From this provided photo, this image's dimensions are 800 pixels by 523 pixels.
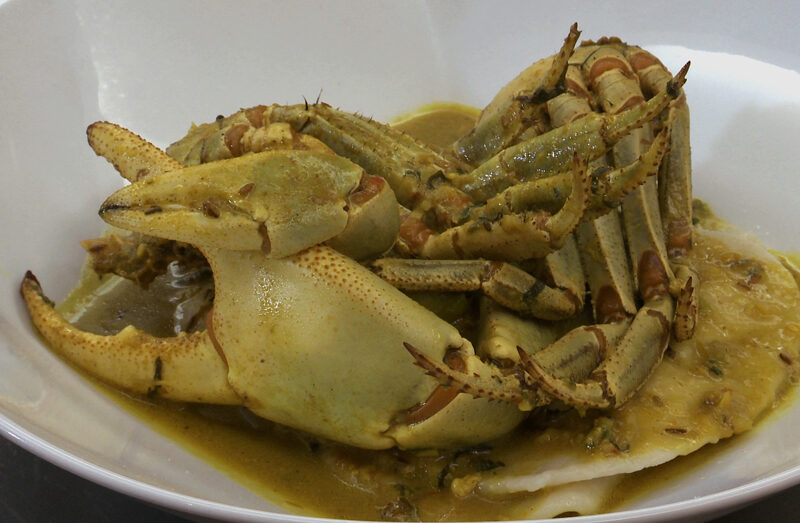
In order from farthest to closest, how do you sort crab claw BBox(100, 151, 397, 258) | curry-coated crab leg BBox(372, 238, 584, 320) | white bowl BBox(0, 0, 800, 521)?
curry-coated crab leg BBox(372, 238, 584, 320)
white bowl BBox(0, 0, 800, 521)
crab claw BBox(100, 151, 397, 258)

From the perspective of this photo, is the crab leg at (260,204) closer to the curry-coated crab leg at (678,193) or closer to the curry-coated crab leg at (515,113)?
the curry-coated crab leg at (515,113)

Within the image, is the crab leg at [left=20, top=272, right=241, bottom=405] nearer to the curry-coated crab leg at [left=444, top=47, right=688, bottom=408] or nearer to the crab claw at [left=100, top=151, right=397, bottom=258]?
the crab claw at [left=100, top=151, right=397, bottom=258]

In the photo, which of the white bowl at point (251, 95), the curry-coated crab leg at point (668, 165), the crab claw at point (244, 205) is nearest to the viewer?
the crab claw at point (244, 205)

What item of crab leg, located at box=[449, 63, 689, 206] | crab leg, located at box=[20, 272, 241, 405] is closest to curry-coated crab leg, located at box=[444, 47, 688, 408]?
crab leg, located at box=[449, 63, 689, 206]

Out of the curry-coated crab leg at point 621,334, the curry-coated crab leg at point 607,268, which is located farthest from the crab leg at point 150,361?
the curry-coated crab leg at point 607,268

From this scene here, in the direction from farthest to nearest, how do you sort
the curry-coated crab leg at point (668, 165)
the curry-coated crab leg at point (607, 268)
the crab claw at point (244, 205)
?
the curry-coated crab leg at point (668, 165)
the curry-coated crab leg at point (607, 268)
the crab claw at point (244, 205)

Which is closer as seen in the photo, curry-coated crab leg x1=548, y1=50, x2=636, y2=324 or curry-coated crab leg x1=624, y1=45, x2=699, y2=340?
curry-coated crab leg x1=548, y1=50, x2=636, y2=324
